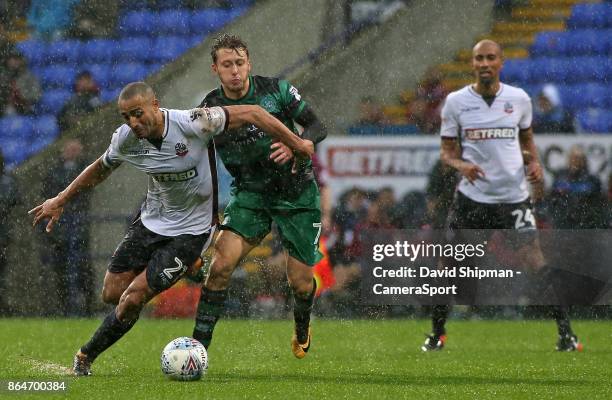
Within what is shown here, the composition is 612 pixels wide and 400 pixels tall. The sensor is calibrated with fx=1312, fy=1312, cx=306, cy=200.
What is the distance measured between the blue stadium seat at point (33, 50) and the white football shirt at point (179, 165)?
10.7m

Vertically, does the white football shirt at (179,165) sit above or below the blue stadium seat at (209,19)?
below

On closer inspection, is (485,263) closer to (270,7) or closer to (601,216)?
(601,216)

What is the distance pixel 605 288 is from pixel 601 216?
128 cm

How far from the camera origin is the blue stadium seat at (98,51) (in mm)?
18203

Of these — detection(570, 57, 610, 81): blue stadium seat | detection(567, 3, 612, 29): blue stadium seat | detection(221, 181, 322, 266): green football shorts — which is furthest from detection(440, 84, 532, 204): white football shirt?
detection(567, 3, 612, 29): blue stadium seat

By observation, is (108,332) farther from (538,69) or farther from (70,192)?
→ (538,69)

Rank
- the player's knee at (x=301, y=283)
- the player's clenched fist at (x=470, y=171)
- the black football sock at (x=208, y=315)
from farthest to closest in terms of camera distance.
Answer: the player's clenched fist at (x=470, y=171) → the player's knee at (x=301, y=283) → the black football sock at (x=208, y=315)

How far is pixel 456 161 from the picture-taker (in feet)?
33.6

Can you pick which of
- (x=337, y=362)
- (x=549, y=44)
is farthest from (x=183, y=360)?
(x=549, y=44)

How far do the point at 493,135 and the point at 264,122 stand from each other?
3.23 meters

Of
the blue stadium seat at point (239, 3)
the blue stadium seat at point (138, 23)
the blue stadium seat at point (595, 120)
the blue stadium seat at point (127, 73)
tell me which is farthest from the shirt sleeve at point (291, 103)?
the blue stadium seat at point (138, 23)

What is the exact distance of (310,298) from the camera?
29.5ft

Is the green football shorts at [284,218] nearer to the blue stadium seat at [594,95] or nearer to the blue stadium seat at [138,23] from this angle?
the blue stadium seat at [594,95]

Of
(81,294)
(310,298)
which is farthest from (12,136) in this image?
(310,298)
